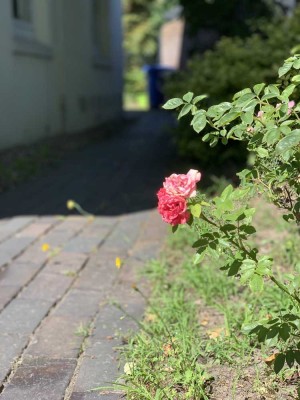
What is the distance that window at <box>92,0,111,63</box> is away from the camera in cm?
1387

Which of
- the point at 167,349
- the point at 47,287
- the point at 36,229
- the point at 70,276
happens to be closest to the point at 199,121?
the point at 167,349

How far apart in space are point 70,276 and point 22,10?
6.73 meters

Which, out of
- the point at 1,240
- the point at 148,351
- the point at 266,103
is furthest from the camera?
the point at 1,240

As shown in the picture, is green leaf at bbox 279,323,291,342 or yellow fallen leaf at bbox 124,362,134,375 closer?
green leaf at bbox 279,323,291,342

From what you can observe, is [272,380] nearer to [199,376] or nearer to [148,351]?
[199,376]

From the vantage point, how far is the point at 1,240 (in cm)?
448

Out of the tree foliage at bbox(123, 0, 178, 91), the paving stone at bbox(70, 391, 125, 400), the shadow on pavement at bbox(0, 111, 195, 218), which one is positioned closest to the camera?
the paving stone at bbox(70, 391, 125, 400)

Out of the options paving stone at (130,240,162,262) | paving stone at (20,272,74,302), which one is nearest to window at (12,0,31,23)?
paving stone at (130,240,162,262)

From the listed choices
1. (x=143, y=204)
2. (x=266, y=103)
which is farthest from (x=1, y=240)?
(x=266, y=103)

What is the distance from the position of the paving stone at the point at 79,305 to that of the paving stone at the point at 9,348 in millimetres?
331

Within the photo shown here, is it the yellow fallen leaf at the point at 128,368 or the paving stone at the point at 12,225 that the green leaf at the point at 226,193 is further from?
the paving stone at the point at 12,225

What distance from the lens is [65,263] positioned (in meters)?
3.98

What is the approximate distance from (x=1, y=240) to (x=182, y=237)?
1323 millimetres

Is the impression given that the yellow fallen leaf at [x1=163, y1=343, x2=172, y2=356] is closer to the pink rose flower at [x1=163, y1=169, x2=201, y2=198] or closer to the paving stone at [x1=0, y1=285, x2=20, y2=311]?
the pink rose flower at [x1=163, y1=169, x2=201, y2=198]
